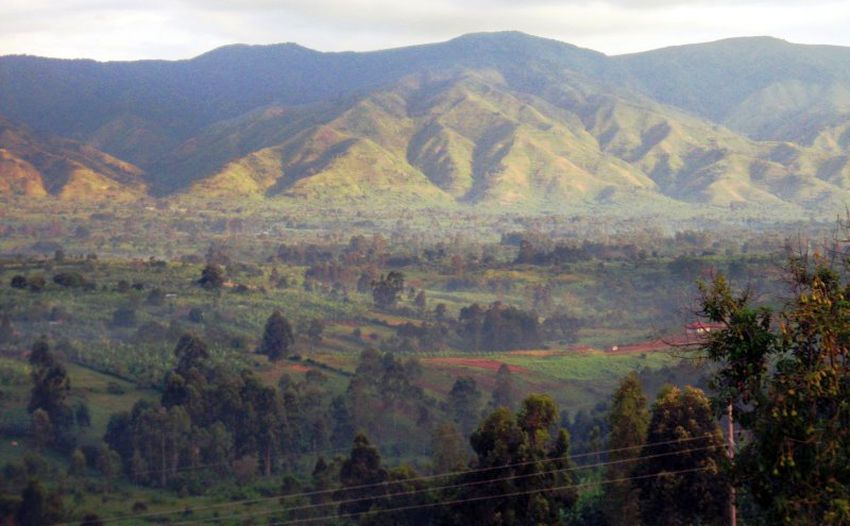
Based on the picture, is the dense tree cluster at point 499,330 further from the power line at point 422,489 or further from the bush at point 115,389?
the power line at point 422,489

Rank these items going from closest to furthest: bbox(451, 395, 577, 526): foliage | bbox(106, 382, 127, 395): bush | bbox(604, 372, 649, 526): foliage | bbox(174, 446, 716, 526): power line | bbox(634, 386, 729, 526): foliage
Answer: bbox(634, 386, 729, 526): foliage < bbox(451, 395, 577, 526): foliage < bbox(174, 446, 716, 526): power line < bbox(604, 372, 649, 526): foliage < bbox(106, 382, 127, 395): bush

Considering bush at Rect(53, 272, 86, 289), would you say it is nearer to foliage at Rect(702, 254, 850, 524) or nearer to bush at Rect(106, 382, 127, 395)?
bush at Rect(106, 382, 127, 395)

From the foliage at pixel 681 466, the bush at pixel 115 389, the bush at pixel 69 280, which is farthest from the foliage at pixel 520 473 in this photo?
the bush at pixel 69 280

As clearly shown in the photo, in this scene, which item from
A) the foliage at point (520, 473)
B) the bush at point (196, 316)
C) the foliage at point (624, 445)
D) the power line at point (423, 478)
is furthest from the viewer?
the bush at point (196, 316)

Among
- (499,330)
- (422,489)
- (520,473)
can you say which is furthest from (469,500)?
(499,330)

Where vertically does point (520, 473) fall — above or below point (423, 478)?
above

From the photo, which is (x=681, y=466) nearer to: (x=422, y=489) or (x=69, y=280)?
(x=422, y=489)

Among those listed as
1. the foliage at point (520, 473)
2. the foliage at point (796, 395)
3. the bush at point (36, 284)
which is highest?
the foliage at point (796, 395)

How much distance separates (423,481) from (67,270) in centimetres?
6184

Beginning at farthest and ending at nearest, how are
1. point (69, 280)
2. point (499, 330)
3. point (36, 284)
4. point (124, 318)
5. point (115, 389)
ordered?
point (499, 330), point (69, 280), point (36, 284), point (124, 318), point (115, 389)

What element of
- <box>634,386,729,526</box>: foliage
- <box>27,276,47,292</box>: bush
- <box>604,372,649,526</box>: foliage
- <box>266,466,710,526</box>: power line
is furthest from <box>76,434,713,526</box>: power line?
<box>27,276,47,292</box>: bush

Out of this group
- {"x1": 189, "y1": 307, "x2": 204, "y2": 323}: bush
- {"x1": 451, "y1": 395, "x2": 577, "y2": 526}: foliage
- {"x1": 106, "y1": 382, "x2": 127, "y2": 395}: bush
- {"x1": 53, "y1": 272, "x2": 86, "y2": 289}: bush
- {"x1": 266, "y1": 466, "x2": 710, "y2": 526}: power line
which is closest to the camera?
{"x1": 266, "y1": 466, "x2": 710, "y2": 526}: power line

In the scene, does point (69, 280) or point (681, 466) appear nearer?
point (681, 466)

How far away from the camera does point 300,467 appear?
50.5 meters
